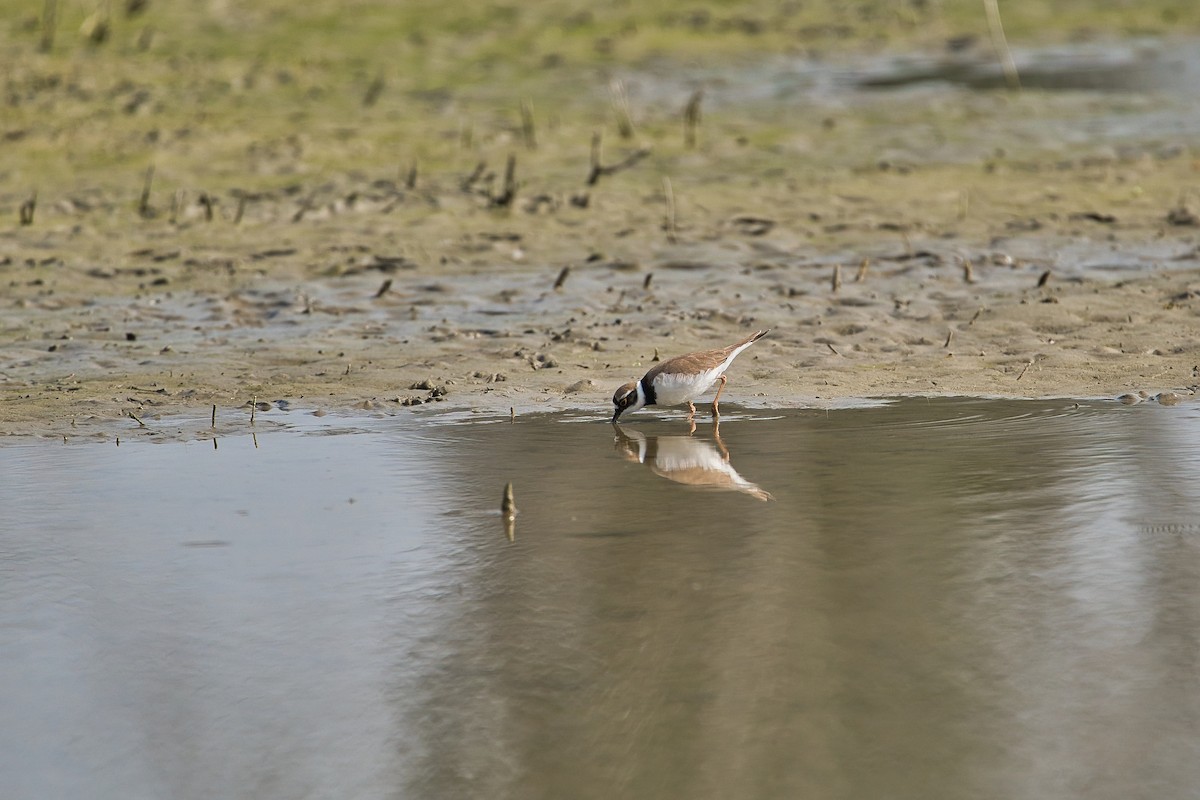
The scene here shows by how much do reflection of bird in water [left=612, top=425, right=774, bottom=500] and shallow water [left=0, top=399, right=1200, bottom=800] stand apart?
0.02 m

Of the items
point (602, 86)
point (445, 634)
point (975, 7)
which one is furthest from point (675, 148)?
point (445, 634)

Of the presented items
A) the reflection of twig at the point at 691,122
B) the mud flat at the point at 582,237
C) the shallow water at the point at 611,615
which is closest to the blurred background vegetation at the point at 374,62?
the mud flat at the point at 582,237

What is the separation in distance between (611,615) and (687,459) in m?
2.18

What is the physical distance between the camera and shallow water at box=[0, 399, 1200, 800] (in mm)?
3979

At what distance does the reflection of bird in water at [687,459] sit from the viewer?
656cm

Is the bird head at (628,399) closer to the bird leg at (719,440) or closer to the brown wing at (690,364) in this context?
the brown wing at (690,364)

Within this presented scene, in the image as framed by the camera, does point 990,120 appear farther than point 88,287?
Yes

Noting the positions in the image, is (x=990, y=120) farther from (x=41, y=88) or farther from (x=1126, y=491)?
(x=1126, y=491)

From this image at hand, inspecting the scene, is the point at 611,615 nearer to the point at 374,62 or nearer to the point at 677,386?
the point at 677,386

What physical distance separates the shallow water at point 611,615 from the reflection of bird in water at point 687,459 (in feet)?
0.08

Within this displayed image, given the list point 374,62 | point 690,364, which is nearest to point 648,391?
point 690,364

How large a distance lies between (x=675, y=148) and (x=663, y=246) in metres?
3.49

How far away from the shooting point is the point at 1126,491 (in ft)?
20.5

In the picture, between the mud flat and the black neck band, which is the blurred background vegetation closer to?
the mud flat
